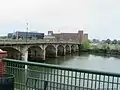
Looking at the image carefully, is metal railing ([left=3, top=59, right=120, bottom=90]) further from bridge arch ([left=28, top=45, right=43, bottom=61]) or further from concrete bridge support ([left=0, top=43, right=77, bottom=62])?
bridge arch ([left=28, top=45, right=43, bottom=61])

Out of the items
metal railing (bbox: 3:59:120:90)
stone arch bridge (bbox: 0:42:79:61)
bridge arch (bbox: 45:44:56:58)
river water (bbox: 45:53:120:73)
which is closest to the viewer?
metal railing (bbox: 3:59:120:90)

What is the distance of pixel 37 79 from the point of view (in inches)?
197

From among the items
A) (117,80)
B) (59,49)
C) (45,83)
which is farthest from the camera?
(59,49)

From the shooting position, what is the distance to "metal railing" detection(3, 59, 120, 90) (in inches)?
167

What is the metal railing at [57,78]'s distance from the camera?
4250mm

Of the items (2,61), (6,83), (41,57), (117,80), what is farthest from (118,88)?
(41,57)

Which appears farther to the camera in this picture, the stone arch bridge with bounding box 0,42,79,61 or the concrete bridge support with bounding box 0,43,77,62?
the concrete bridge support with bounding box 0,43,77,62

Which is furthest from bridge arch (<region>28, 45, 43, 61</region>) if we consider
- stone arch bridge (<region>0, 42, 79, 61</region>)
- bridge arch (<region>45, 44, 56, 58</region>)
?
bridge arch (<region>45, 44, 56, 58</region>)

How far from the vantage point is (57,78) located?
15.5 feet

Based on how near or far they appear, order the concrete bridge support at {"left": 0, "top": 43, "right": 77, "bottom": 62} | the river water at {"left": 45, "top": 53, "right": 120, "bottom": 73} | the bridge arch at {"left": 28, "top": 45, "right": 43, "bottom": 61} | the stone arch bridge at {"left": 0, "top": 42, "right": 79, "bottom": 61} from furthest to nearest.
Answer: the bridge arch at {"left": 28, "top": 45, "right": 43, "bottom": 61} → the concrete bridge support at {"left": 0, "top": 43, "right": 77, "bottom": 62} → the stone arch bridge at {"left": 0, "top": 42, "right": 79, "bottom": 61} → the river water at {"left": 45, "top": 53, "right": 120, "bottom": 73}

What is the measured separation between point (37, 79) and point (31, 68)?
32 centimetres

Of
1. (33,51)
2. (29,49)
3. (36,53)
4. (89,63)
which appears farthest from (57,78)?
(29,49)

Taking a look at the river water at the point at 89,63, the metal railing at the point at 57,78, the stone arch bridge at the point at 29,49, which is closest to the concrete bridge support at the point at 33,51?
the stone arch bridge at the point at 29,49

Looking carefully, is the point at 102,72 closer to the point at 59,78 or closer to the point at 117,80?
the point at 117,80
